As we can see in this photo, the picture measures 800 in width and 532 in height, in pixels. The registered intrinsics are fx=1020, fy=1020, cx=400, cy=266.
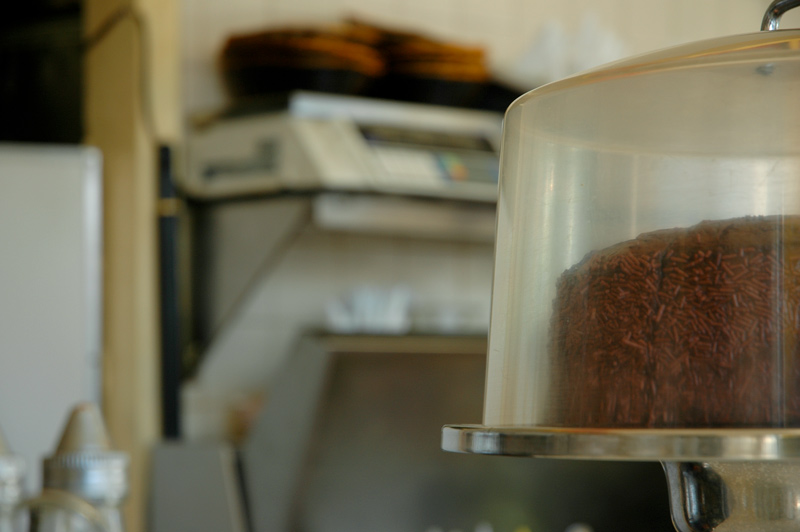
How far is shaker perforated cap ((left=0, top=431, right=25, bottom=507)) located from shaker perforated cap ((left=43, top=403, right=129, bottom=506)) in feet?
0.16

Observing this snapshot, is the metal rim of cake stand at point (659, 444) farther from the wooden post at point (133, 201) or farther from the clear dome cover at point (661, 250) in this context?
the wooden post at point (133, 201)

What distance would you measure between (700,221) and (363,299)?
1.77m

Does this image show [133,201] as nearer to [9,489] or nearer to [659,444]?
[9,489]

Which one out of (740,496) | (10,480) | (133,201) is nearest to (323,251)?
(133,201)

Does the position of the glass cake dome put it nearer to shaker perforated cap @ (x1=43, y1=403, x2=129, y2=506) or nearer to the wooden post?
shaker perforated cap @ (x1=43, y1=403, x2=129, y2=506)

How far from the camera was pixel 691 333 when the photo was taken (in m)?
0.43

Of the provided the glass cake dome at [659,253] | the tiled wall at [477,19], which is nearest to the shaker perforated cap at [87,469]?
the glass cake dome at [659,253]

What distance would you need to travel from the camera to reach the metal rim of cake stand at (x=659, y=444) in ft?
1.15

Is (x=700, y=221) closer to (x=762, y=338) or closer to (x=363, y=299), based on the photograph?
(x=762, y=338)

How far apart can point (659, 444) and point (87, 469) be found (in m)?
0.68

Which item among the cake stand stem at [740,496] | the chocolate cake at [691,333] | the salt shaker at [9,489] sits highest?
the chocolate cake at [691,333]

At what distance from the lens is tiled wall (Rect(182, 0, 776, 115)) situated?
230 cm

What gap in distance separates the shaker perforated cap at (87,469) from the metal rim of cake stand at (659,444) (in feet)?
2.01

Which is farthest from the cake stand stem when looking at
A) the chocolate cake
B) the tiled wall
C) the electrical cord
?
the tiled wall
